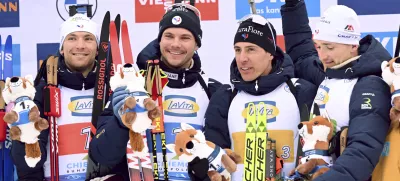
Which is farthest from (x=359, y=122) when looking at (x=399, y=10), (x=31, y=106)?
(x=399, y=10)

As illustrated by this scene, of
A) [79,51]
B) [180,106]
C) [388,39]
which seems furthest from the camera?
[388,39]

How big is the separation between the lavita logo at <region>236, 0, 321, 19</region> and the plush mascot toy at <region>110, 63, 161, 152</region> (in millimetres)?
2058

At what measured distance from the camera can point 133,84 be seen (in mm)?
4852

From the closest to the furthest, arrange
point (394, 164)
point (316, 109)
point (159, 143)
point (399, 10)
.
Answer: point (394, 164) < point (316, 109) < point (159, 143) < point (399, 10)

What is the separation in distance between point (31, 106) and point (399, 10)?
2849mm

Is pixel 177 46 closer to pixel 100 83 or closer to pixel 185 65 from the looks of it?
pixel 185 65

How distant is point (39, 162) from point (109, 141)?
677 millimetres

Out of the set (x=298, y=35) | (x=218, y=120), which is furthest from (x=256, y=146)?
(x=298, y=35)

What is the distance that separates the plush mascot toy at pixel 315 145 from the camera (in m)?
4.80

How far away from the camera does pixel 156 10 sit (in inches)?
270

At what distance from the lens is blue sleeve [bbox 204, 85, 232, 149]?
17.0ft

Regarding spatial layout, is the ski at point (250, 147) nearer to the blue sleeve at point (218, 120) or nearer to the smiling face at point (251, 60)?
the blue sleeve at point (218, 120)

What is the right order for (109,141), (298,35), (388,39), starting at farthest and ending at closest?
(388,39)
(298,35)
(109,141)

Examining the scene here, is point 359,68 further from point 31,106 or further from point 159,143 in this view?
point 31,106
